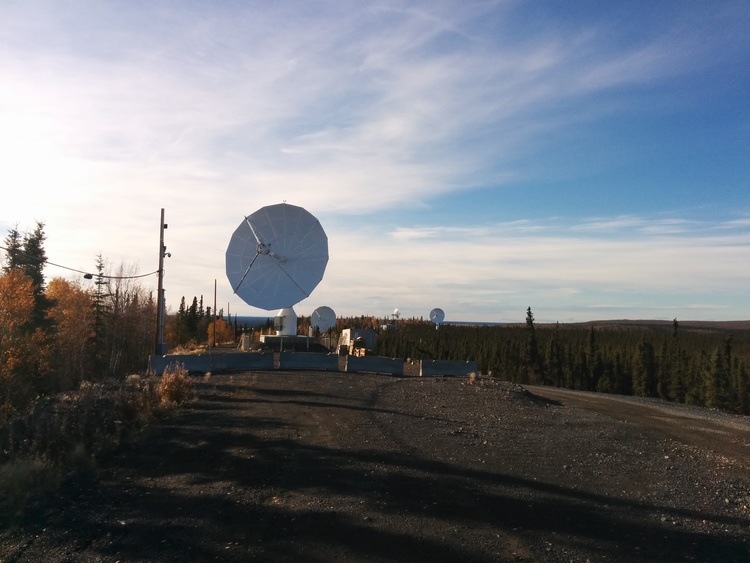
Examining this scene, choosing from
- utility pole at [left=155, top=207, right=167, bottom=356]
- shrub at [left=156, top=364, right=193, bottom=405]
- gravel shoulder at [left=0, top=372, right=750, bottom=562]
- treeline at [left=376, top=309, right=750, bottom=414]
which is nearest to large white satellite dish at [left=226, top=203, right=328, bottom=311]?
utility pole at [left=155, top=207, right=167, bottom=356]

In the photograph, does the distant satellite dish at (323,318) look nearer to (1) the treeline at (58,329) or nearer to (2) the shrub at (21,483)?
(1) the treeline at (58,329)

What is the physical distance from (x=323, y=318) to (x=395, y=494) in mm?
47244

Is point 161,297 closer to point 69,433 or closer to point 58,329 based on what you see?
point 69,433

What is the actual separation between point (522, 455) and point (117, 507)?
700 cm

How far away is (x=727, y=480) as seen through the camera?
445 inches

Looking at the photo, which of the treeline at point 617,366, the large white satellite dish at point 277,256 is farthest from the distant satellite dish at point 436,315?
the large white satellite dish at point 277,256

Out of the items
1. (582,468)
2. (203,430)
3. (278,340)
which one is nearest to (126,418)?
(203,430)

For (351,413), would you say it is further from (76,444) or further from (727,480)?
(727,480)

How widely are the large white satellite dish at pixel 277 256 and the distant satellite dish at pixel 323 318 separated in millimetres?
24289

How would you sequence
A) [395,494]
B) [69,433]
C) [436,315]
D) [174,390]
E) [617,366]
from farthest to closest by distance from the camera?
[436,315] → [617,366] → [174,390] → [69,433] → [395,494]

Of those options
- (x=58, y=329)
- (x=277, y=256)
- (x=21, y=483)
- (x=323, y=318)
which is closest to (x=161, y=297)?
(x=277, y=256)

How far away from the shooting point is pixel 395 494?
9.33 m

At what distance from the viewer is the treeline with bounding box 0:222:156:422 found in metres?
51.8

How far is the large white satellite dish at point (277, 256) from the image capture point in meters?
31.2
